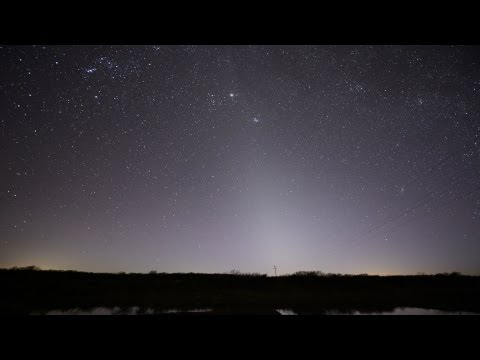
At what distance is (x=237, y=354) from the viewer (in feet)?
3.43
